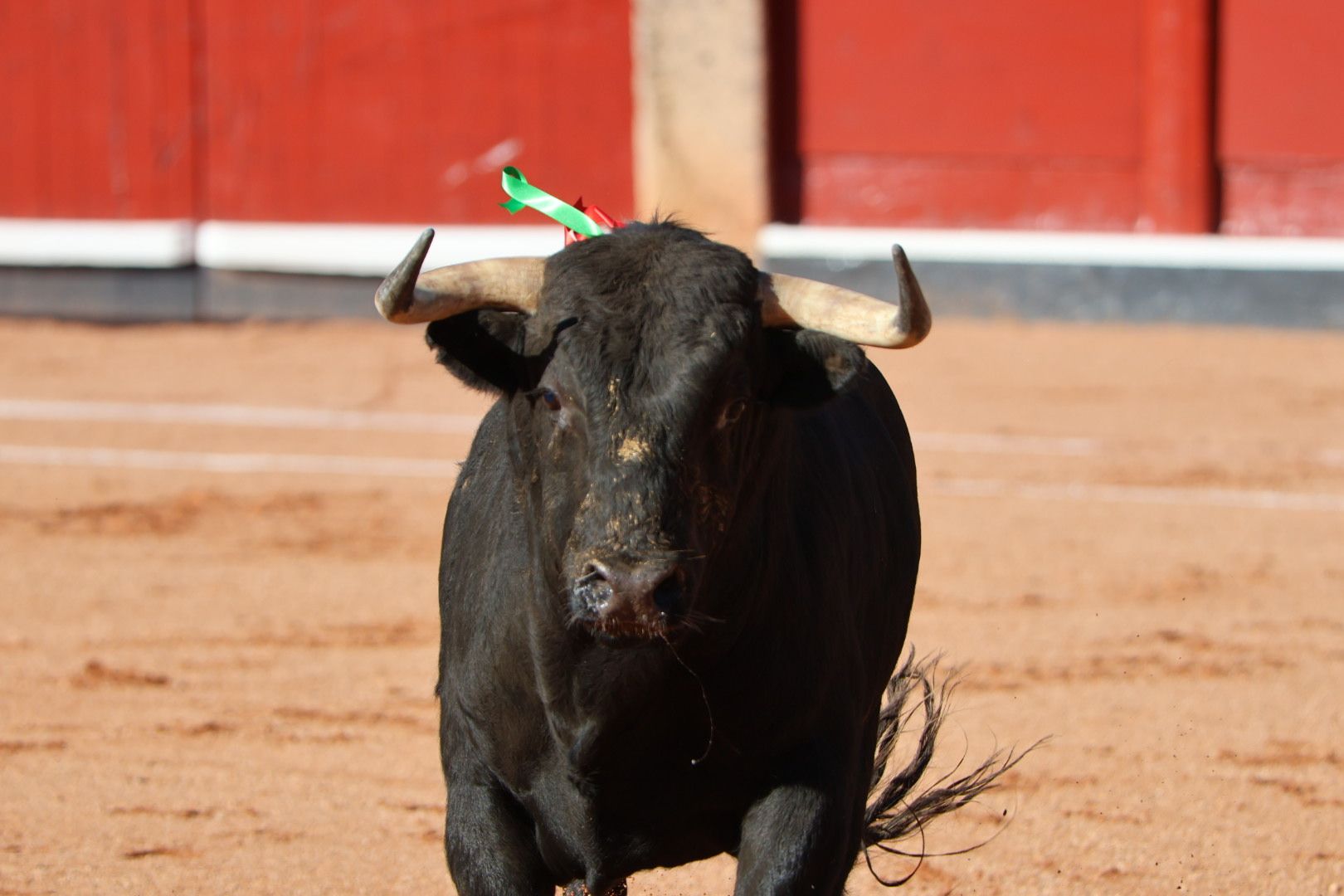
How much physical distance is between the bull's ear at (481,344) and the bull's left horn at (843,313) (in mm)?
386

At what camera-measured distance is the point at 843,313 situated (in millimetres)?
3061

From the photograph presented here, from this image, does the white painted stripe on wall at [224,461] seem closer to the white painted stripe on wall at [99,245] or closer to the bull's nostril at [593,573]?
the white painted stripe on wall at [99,245]

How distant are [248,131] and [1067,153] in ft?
18.4

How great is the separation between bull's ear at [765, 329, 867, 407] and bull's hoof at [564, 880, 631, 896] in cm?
85

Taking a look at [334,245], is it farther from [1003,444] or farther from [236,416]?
[1003,444]

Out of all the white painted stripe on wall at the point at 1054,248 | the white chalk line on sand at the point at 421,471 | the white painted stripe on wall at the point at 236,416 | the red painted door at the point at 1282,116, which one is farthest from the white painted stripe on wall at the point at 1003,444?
the red painted door at the point at 1282,116

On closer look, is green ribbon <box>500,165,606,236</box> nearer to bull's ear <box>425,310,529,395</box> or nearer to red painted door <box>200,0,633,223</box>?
bull's ear <box>425,310,529,395</box>

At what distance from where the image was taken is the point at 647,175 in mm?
13141

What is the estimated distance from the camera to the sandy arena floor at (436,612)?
4.45 m

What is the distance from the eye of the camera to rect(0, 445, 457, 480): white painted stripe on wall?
906 centimetres

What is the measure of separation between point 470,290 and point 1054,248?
10059 millimetres

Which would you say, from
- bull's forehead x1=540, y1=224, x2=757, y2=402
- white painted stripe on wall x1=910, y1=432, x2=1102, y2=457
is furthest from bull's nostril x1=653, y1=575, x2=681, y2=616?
white painted stripe on wall x1=910, y1=432, x2=1102, y2=457

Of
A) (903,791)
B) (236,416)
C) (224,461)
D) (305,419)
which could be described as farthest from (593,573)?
(236,416)

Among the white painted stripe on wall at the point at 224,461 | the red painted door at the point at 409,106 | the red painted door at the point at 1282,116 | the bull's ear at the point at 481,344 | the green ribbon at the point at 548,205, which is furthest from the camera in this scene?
the red painted door at the point at 409,106
